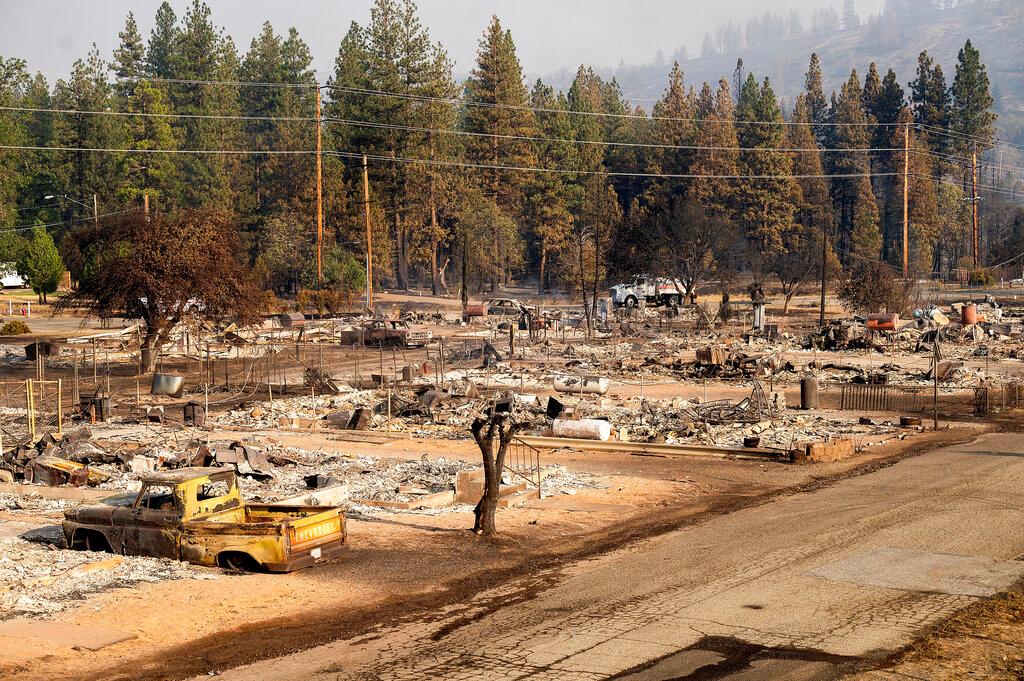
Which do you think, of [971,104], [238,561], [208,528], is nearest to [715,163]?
[971,104]

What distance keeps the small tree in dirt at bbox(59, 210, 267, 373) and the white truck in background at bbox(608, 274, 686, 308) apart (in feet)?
118

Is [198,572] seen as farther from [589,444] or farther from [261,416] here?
[261,416]

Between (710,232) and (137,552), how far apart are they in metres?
68.5

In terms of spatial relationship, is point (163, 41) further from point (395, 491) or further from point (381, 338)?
point (395, 491)

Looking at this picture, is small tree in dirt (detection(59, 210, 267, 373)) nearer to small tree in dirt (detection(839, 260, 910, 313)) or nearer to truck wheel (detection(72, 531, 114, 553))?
truck wheel (detection(72, 531, 114, 553))

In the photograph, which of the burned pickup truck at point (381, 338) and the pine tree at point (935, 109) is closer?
the burned pickup truck at point (381, 338)

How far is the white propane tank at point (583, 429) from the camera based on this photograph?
1227 inches

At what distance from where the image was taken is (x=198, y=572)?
1747 centimetres

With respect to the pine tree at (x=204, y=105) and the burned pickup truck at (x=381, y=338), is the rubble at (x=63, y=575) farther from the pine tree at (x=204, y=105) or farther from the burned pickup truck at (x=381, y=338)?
the pine tree at (x=204, y=105)

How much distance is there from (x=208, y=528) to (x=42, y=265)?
241 feet

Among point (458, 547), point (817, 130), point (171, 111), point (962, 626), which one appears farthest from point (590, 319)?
point (817, 130)

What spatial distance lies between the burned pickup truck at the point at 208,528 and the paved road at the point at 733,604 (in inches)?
121

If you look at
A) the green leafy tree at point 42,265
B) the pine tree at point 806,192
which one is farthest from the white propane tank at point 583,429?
the pine tree at point 806,192

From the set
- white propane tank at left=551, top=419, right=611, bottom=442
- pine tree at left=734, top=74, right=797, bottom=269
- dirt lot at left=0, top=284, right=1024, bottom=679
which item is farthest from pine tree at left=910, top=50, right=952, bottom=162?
white propane tank at left=551, top=419, right=611, bottom=442
